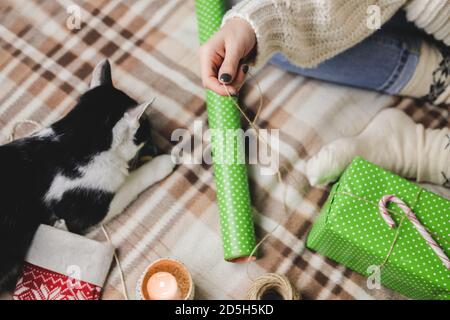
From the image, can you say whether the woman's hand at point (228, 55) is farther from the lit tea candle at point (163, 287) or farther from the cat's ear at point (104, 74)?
the lit tea candle at point (163, 287)

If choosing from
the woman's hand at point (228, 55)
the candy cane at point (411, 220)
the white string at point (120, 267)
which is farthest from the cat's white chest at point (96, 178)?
the candy cane at point (411, 220)

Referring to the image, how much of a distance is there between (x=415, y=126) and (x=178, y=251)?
2.23 feet

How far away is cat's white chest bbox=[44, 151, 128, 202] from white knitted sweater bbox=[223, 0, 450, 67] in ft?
1.36

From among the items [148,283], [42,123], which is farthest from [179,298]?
[42,123]

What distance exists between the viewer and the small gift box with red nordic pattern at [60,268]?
1026 mm

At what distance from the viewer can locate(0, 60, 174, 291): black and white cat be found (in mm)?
974

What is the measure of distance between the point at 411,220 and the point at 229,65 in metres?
0.46

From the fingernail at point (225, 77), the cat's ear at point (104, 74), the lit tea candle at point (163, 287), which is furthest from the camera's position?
the cat's ear at point (104, 74)

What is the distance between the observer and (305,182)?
3.72 ft

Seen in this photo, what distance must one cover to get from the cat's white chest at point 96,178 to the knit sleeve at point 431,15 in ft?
2.48

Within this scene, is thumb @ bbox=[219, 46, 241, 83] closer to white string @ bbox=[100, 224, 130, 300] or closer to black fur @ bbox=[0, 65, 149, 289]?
black fur @ bbox=[0, 65, 149, 289]

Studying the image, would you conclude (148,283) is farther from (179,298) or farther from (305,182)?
(305,182)

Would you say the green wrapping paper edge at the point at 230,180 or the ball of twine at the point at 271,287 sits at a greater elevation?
the green wrapping paper edge at the point at 230,180

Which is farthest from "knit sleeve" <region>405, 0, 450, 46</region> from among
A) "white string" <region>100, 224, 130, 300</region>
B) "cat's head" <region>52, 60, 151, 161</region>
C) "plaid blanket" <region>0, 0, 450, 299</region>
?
"white string" <region>100, 224, 130, 300</region>
